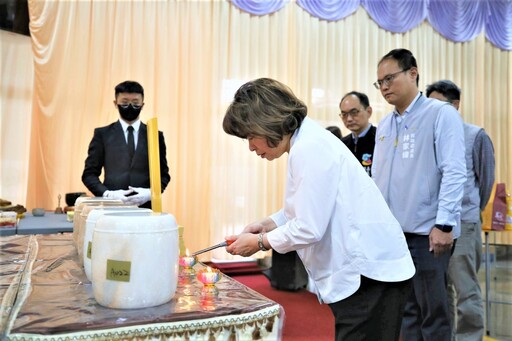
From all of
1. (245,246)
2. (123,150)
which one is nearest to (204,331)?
(245,246)

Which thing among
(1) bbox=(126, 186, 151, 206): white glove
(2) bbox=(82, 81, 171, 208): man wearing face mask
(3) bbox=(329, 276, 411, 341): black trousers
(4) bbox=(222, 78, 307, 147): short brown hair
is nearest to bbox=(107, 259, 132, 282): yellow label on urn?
(4) bbox=(222, 78, 307, 147): short brown hair

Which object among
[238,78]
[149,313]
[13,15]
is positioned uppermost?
[13,15]

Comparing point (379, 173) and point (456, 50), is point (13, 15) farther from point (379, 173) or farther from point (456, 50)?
point (456, 50)

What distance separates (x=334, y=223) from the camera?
1.12 metres

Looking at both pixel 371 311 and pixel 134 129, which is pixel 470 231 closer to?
pixel 371 311

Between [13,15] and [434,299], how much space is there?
13.6 ft

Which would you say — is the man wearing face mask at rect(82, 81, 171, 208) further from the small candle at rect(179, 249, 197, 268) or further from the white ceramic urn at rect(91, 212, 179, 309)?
the white ceramic urn at rect(91, 212, 179, 309)

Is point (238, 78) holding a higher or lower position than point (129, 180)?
higher

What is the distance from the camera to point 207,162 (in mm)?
4801

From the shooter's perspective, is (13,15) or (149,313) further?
(13,15)

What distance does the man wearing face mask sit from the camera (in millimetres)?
2566

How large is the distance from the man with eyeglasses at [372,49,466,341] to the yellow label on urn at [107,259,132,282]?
1294mm

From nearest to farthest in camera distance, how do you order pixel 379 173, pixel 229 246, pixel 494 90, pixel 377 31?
1. pixel 229 246
2. pixel 379 173
3. pixel 377 31
4. pixel 494 90

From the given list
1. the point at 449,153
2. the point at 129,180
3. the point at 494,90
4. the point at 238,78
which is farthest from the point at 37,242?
the point at 494,90
